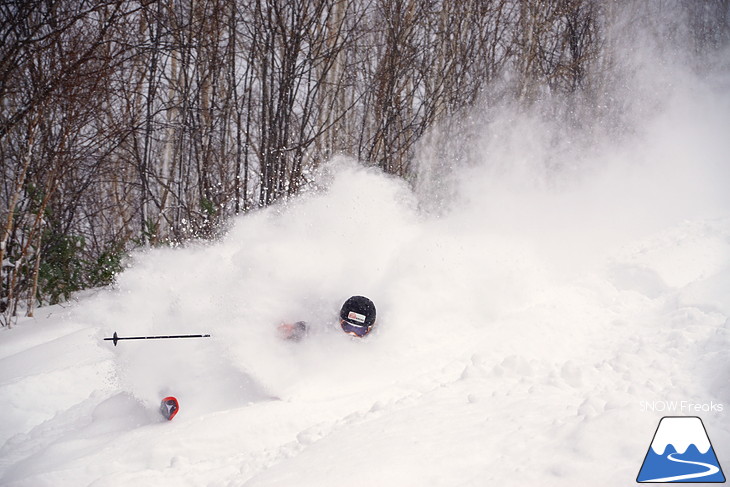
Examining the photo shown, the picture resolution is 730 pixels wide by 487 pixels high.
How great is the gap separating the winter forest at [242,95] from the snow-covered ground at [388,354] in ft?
4.14

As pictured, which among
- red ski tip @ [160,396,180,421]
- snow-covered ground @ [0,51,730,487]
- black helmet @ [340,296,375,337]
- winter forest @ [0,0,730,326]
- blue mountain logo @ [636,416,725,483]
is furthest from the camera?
winter forest @ [0,0,730,326]

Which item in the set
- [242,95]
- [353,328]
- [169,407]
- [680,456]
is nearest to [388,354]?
[353,328]

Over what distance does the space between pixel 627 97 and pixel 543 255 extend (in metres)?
6.93

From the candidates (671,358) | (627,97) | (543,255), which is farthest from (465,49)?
(671,358)

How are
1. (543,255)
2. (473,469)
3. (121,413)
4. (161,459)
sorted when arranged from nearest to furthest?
(473,469), (161,459), (121,413), (543,255)

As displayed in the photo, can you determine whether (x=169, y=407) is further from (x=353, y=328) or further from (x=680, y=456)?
(x=680, y=456)

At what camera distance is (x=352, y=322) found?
3900 mm

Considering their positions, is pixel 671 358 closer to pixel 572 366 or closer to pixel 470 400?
pixel 572 366

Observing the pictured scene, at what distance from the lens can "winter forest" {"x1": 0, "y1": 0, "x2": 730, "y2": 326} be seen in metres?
5.47

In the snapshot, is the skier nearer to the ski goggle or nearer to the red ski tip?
the ski goggle

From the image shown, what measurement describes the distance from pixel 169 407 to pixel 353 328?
4.98 feet

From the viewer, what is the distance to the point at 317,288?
14.4 ft

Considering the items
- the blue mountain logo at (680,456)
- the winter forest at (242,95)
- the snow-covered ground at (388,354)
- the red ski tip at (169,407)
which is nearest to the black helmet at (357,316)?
the snow-covered ground at (388,354)

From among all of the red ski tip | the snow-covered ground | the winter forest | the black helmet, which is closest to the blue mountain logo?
the snow-covered ground
